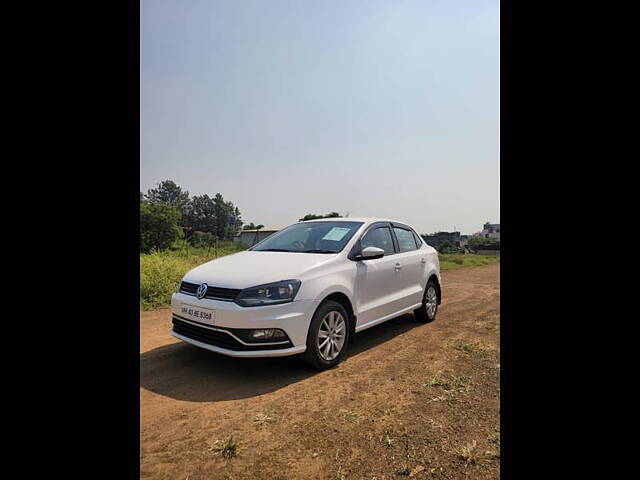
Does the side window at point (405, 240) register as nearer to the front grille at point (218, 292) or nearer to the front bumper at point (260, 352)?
the front bumper at point (260, 352)

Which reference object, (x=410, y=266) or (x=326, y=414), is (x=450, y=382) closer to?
(x=326, y=414)

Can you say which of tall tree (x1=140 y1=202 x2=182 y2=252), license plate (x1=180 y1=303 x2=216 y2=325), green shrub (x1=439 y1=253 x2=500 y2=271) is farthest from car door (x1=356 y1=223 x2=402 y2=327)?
tall tree (x1=140 y1=202 x2=182 y2=252)

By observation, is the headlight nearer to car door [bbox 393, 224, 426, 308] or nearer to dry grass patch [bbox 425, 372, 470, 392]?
dry grass patch [bbox 425, 372, 470, 392]

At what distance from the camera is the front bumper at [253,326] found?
3287 mm

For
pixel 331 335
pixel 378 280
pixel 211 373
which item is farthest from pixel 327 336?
pixel 211 373

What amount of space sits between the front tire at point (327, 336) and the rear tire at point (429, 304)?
2.06m

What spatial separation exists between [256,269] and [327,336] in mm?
1025

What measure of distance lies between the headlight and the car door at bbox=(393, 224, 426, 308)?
195cm

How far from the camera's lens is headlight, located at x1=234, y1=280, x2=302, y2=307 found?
3363 millimetres

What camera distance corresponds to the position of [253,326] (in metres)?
3.28

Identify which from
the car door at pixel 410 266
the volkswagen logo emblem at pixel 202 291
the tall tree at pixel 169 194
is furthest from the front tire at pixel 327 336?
the tall tree at pixel 169 194
